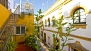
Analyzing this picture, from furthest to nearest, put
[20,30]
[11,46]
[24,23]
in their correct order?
[24,23] < [20,30] < [11,46]

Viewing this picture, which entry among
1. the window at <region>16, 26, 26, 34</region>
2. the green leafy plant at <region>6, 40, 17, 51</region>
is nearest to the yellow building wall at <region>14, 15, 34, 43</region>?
the window at <region>16, 26, 26, 34</region>

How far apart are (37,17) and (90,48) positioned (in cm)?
323

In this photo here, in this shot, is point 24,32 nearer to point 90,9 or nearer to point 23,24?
point 23,24

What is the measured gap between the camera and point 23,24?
1284 cm

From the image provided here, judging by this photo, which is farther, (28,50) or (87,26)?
(28,50)

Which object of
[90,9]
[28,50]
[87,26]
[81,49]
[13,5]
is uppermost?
[13,5]

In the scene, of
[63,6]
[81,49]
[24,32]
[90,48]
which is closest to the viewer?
[90,48]

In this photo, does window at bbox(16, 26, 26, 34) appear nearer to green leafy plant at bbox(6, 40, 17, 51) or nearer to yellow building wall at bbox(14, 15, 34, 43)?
yellow building wall at bbox(14, 15, 34, 43)

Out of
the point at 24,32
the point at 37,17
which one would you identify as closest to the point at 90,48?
the point at 37,17

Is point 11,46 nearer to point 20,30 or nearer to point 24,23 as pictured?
point 20,30

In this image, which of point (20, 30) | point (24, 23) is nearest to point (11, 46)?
point (20, 30)

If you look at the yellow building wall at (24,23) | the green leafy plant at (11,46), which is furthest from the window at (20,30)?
the green leafy plant at (11,46)

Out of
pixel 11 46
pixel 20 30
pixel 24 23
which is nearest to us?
pixel 11 46

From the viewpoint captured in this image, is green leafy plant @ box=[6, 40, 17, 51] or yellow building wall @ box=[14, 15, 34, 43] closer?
green leafy plant @ box=[6, 40, 17, 51]
